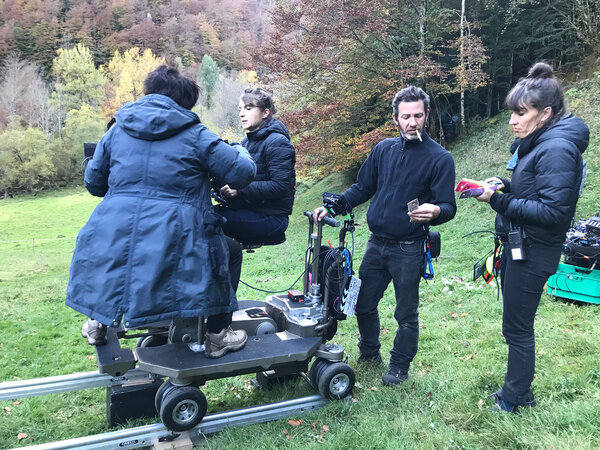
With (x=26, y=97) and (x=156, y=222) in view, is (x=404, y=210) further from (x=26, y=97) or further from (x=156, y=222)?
(x=26, y=97)

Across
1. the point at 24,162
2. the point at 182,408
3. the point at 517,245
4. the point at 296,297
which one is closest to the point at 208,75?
the point at 24,162

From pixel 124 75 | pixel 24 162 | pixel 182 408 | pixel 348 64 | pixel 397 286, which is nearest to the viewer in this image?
pixel 182 408

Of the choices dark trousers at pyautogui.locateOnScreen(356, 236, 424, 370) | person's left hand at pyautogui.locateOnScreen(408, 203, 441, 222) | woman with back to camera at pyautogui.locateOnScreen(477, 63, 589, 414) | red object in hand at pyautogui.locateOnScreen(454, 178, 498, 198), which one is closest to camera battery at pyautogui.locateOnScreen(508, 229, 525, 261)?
woman with back to camera at pyautogui.locateOnScreen(477, 63, 589, 414)

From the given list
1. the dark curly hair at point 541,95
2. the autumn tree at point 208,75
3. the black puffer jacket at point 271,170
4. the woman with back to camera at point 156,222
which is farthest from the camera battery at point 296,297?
the autumn tree at point 208,75

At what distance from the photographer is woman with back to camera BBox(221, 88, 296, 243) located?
3.68 meters

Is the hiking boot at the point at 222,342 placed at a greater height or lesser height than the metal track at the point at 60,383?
greater

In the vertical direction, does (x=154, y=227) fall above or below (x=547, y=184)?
below

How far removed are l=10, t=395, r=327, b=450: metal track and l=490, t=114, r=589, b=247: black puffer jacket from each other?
199 centimetres

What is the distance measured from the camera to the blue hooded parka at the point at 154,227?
8.99ft

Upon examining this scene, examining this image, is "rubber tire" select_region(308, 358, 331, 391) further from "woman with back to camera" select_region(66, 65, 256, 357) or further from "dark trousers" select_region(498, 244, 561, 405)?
"dark trousers" select_region(498, 244, 561, 405)

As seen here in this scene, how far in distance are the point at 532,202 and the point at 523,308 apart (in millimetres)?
692

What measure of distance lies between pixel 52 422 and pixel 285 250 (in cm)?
1171

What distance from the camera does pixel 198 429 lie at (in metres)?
3.23

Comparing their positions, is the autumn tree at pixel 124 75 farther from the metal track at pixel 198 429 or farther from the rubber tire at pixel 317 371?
the metal track at pixel 198 429
